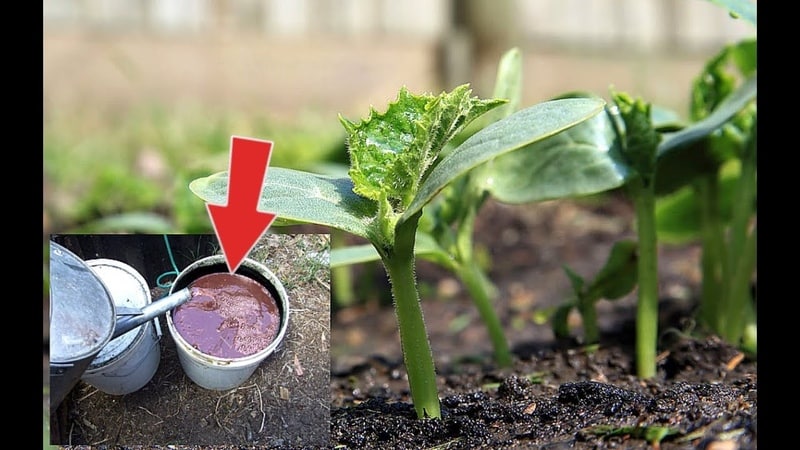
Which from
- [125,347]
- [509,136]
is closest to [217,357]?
[125,347]

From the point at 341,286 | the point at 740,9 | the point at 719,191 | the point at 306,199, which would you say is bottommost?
the point at 341,286

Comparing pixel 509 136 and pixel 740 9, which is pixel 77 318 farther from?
pixel 740 9

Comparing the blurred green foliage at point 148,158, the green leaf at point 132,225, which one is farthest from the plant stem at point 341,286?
the green leaf at point 132,225

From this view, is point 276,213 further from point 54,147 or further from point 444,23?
point 444,23

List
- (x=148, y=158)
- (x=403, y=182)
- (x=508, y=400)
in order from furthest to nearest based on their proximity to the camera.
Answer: (x=148, y=158) < (x=508, y=400) < (x=403, y=182)

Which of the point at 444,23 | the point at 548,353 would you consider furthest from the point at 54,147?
the point at 548,353

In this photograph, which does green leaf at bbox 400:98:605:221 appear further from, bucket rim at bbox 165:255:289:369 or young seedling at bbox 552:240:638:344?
young seedling at bbox 552:240:638:344
